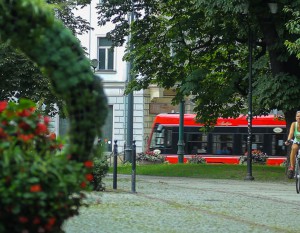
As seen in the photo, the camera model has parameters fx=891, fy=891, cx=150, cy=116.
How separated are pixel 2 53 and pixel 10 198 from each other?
69.2 feet

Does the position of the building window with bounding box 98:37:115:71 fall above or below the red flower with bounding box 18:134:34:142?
above

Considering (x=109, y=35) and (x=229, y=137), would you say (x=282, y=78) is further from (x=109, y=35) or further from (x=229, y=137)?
(x=229, y=137)

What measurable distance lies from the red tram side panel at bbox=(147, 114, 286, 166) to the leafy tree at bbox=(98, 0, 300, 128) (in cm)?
1633

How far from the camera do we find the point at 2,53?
25.6 meters

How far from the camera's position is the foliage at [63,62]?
5320mm

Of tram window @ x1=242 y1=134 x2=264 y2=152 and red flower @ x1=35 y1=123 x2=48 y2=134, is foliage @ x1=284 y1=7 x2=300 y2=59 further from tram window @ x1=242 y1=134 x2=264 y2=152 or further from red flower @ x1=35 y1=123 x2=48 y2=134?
tram window @ x1=242 y1=134 x2=264 y2=152

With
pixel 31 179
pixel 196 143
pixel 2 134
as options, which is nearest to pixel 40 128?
pixel 2 134

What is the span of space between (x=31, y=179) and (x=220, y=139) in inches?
1850

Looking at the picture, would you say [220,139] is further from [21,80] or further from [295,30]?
[295,30]

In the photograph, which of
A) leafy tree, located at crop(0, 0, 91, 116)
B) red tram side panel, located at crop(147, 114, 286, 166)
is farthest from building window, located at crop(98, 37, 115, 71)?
leafy tree, located at crop(0, 0, 91, 116)

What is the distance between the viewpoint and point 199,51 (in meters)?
33.4

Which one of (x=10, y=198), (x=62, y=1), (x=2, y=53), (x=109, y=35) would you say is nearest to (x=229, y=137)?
(x=109, y=35)

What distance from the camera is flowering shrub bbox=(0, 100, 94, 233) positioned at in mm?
4922

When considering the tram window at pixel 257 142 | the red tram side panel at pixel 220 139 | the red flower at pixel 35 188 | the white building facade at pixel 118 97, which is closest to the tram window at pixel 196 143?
the red tram side panel at pixel 220 139
